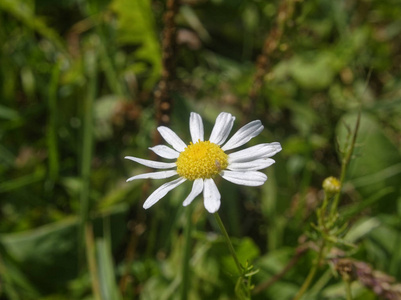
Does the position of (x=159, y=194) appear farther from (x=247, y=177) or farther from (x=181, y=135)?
(x=181, y=135)

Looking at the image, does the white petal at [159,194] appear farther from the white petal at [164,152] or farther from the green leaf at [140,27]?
the green leaf at [140,27]

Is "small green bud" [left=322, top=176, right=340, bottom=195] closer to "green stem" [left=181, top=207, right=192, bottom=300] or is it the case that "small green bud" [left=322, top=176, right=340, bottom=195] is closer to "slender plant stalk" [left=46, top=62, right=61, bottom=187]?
"green stem" [left=181, top=207, right=192, bottom=300]

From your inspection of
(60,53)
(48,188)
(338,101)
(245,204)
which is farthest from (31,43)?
(338,101)

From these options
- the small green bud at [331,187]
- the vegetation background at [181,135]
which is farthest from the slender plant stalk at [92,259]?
the small green bud at [331,187]

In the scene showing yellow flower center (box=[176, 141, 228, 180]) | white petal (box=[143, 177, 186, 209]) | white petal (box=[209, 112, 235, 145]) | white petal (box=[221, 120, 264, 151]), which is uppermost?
white petal (box=[209, 112, 235, 145])

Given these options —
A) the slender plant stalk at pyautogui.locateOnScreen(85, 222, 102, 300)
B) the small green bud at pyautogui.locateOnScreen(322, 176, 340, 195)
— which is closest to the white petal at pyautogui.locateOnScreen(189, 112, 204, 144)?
the small green bud at pyautogui.locateOnScreen(322, 176, 340, 195)
